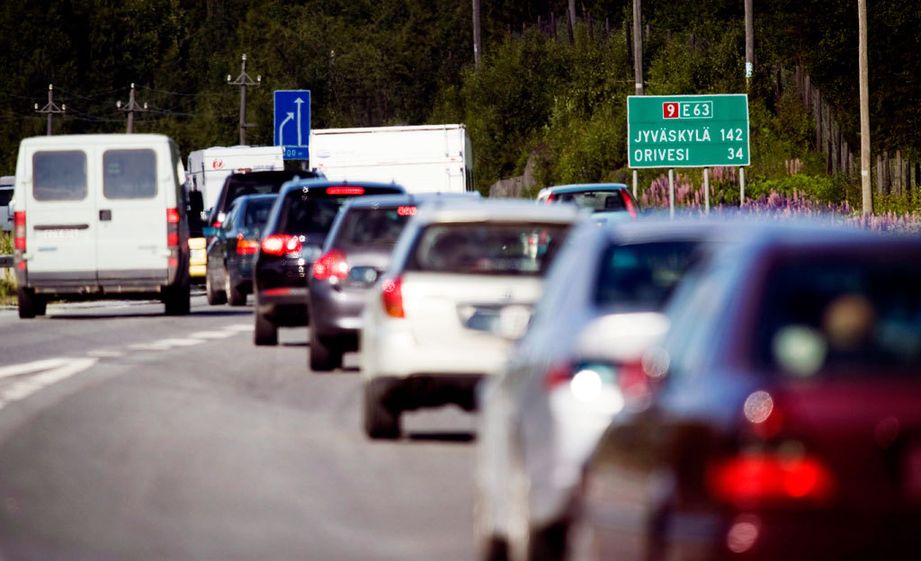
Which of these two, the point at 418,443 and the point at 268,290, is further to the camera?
the point at 268,290

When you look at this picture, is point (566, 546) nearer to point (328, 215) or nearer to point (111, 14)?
point (328, 215)

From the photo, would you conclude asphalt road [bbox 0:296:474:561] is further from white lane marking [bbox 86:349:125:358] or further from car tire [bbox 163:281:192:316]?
car tire [bbox 163:281:192:316]

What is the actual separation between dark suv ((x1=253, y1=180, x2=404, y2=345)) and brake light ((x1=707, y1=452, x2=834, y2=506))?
Result: 18373 millimetres

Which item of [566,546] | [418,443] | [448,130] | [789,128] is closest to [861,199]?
[789,128]

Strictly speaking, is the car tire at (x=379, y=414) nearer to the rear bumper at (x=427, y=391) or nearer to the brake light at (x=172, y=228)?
the rear bumper at (x=427, y=391)

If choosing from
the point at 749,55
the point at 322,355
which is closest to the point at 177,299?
the point at 322,355

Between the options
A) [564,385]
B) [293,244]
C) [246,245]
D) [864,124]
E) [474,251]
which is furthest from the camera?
[864,124]

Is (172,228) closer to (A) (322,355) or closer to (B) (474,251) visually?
(A) (322,355)

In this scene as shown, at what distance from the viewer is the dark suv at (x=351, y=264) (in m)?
19.1

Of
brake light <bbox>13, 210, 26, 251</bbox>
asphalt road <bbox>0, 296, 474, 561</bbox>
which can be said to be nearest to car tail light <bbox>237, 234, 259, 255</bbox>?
brake light <bbox>13, 210, 26, 251</bbox>

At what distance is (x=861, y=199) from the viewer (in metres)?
56.0

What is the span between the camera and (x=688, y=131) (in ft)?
153

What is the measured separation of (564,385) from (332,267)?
433 inches

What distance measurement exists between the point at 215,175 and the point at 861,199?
15.0m
